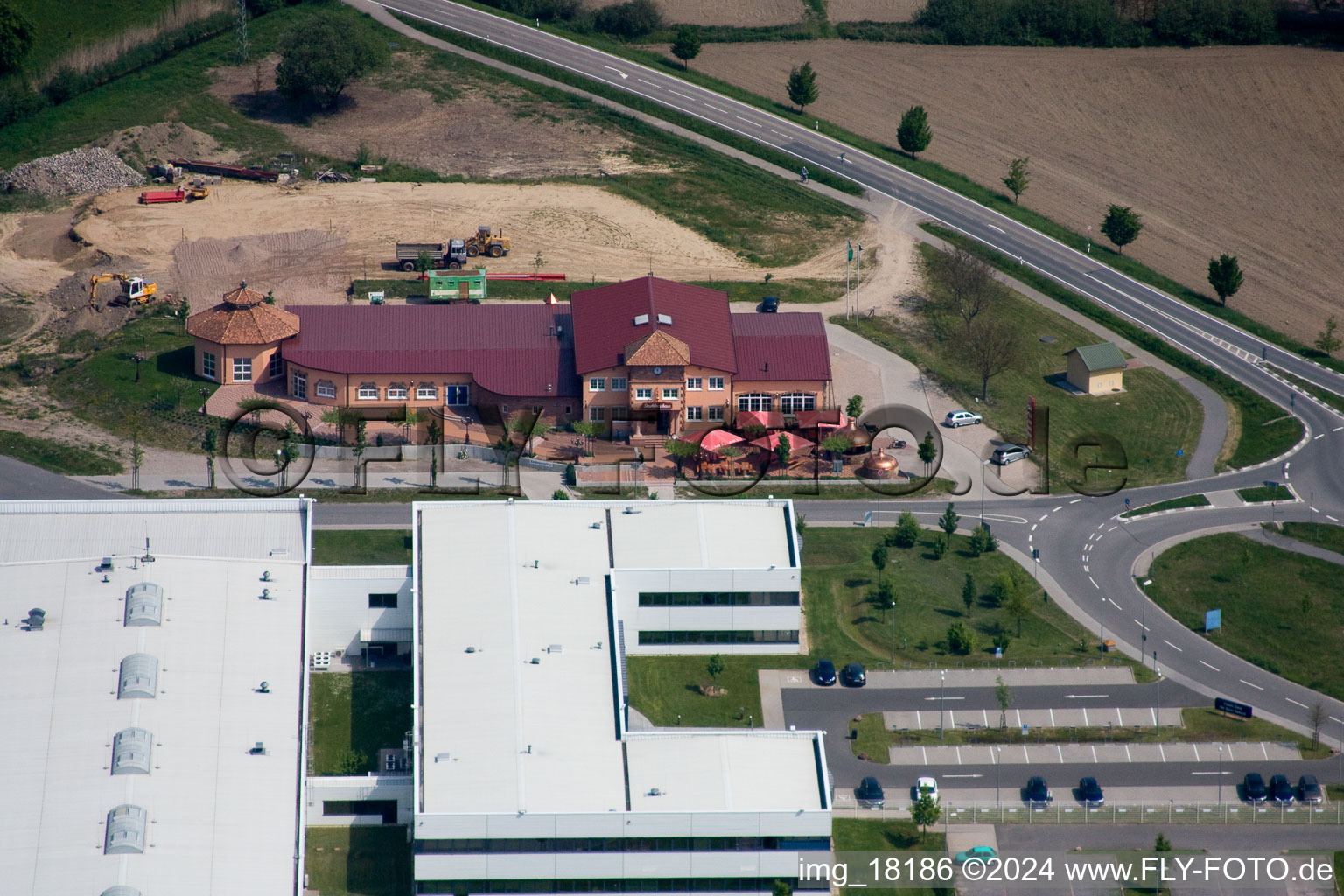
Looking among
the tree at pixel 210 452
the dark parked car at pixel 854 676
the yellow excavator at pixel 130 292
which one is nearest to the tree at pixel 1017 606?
the dark parked car at pixel 854 676

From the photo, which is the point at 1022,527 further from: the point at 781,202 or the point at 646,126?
the point at 646,126

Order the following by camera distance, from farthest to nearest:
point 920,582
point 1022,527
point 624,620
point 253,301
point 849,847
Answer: point 253,301 → point 1022,527 → point 920,582 → point 624,620 → point 849,847

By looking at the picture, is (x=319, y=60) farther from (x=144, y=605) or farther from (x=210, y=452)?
(x=144, y=605)

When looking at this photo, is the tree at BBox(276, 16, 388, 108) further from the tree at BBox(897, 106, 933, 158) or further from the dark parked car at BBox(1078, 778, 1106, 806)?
the dark parked car at BBox(1078, 778, 1106, 806)

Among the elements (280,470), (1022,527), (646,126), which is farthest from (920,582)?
(646,126)

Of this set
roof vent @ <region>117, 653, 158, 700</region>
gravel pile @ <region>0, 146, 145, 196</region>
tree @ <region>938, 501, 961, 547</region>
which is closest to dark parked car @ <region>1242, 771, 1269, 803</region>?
tree @ <region>938, 501, 961, 547</region>

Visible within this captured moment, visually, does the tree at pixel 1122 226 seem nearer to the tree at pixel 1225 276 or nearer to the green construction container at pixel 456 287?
the tree at pixel 1225 276

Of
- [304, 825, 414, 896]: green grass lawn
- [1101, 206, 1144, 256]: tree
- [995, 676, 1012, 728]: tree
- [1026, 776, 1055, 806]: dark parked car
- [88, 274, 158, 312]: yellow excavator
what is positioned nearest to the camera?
[304, 825, 414, 896]: green grass lawn
